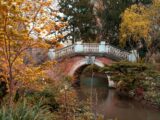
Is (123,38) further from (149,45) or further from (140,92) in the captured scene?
(140,92)

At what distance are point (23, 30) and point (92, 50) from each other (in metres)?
16.7

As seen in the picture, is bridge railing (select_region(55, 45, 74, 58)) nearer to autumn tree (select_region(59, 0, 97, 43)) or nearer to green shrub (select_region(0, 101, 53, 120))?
autumn tree (select_region(59, 0, 97, 43))

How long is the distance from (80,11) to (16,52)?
63.8 feet

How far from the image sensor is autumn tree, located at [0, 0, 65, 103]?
7.57 m

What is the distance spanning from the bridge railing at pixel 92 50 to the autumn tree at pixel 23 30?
1455 cm

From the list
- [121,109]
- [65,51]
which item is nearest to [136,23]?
[65,51]

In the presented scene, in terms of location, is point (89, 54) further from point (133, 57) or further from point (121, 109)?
point (121, 109)

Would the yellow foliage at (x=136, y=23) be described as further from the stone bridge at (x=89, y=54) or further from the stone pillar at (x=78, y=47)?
the stone pillar at (x=78, y=47)

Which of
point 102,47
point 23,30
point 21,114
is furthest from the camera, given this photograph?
point 102,47

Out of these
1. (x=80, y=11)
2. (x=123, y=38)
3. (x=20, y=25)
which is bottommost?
(x=20, y=25)

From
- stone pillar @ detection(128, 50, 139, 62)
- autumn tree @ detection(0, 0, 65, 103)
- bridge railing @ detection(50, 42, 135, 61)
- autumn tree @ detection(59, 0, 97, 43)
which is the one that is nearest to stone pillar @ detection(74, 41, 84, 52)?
bridge railing @ detection(50, 42, 135, 61)

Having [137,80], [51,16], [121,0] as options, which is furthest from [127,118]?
[121,0]

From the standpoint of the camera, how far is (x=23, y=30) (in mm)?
7758

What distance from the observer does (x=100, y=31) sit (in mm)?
27641
